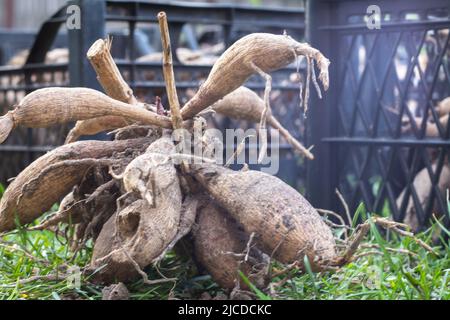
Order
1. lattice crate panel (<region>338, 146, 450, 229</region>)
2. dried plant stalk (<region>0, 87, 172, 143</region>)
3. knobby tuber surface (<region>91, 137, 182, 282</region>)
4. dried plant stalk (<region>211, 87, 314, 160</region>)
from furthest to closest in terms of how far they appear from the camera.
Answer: lattice crate panel (<region>338, 146, 450, 229</region>), dried plant stalk (<region>211, 87, 314, 160</region>), dried plant stalk (<region>0, 87, 172, 143</region>), knobby tuber surface (<region>91, 137, 182, 282</region>)

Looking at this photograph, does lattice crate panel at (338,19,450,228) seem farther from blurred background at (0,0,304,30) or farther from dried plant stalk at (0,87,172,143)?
blurred background at (0,0,304,30)

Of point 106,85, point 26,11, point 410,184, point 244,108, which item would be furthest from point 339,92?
point 26,11

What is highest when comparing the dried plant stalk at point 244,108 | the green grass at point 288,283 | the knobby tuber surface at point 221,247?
the dried plant stalk at point 244,108

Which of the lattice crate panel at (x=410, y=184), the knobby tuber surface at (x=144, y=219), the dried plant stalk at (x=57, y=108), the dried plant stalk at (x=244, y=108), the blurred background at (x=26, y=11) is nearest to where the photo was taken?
the knobby tuber surface at (x=144, y=219)

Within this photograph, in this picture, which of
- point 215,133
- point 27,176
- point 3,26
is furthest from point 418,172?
point 3,26

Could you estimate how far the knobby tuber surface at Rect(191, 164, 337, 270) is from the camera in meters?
1.37

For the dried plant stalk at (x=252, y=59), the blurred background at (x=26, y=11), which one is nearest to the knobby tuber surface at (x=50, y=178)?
the dried plant stalk at (x=252, y=59)

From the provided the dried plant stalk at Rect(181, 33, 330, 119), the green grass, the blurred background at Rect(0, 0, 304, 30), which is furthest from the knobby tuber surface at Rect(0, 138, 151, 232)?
the blurred background at Rect(0, 0, 304, 30)

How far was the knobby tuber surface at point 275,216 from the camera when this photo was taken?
1371mm

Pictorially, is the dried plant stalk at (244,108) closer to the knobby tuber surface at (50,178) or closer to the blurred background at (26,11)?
the knobby tuber surface at (50,178)

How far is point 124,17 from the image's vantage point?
2.49 meters
